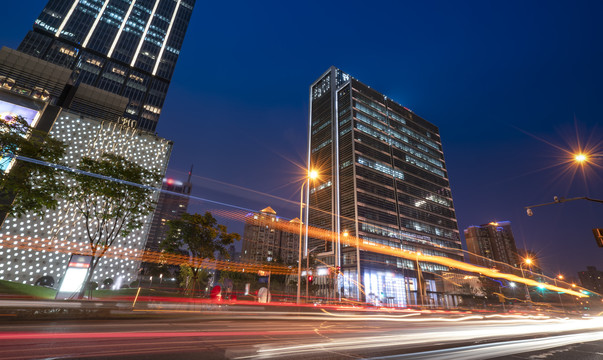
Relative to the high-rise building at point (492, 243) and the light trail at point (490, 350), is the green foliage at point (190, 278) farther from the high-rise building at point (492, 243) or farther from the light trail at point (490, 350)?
the high-rise building at point (492, 243)

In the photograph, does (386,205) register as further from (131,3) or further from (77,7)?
(77,7)

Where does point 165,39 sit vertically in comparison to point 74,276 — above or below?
above

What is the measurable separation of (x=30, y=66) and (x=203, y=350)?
63.7 meters

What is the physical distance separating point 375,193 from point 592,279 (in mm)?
213319

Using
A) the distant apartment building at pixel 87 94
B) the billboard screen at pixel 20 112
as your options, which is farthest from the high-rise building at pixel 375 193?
the billboard screen at pixel 20 112

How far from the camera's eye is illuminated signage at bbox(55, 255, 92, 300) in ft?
62.7

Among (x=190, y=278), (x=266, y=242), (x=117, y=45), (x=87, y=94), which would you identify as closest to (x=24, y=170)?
(x=190, y=278)

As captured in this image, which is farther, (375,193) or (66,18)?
(375,193)

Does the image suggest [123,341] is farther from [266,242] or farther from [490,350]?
[266,242]

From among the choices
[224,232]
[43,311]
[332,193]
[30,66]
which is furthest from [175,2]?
[43,311]

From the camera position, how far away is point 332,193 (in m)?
82.3

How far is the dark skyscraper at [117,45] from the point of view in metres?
68.6

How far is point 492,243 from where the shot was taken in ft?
591

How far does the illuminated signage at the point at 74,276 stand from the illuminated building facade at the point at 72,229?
→ 11.1 metres
